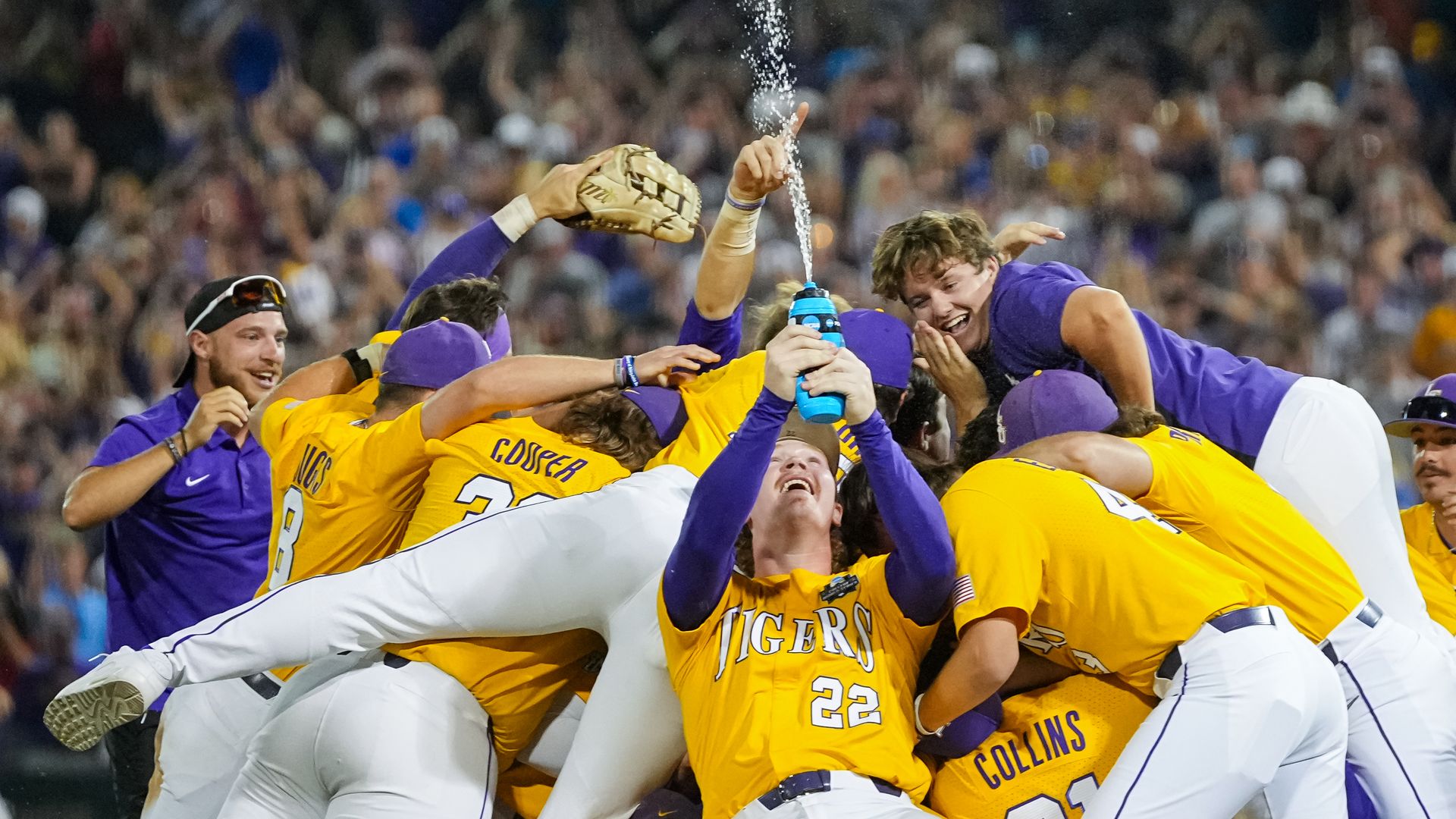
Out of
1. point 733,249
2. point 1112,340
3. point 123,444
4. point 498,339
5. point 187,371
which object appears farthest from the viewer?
point 187,371

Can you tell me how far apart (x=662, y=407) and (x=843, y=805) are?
150 centimetres

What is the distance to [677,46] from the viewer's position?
39.5 feet

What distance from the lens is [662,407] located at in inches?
174

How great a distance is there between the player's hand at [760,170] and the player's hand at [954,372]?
0.62 meters

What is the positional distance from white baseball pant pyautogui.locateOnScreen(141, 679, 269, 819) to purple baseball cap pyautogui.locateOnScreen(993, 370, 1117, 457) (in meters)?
2.34

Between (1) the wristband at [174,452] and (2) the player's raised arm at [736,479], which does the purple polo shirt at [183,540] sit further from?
(2) the player's raised arm at [736,479]

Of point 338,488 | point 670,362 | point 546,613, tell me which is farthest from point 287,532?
point 670,362

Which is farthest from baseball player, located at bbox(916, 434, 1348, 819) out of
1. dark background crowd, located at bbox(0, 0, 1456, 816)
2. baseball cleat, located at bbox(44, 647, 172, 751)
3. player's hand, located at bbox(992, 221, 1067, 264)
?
dark background crowd, located at bbox(0, 0, 1456, 816)

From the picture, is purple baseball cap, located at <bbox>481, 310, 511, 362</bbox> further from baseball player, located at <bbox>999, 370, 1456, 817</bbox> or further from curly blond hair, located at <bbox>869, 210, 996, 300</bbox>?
baseball player, located at <bbox>999, 370, 1456, 817</bbox>

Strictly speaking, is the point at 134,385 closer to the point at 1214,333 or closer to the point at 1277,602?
the point at 1214,333

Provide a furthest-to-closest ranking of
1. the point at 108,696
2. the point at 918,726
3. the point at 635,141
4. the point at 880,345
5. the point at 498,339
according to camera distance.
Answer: the point at 635,141 → the point at 498,339 → the point at 880,345 → the point at 108,696 → the point at 918,726

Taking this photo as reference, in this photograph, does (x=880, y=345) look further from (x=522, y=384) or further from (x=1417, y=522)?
(x=1417, y=522)

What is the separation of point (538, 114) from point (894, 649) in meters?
8.66

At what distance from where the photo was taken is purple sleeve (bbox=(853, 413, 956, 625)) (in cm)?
324
